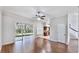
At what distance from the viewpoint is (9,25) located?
2162mm

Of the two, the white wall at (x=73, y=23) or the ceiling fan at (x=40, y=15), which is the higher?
the ceiling fan at (x=40, y=15)

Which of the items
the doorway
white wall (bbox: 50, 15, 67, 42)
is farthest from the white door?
the doorway

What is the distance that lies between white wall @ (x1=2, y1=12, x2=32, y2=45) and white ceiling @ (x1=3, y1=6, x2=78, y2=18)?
114 mm

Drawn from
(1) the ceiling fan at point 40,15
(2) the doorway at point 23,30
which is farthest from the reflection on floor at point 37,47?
(1) the ceiling fan at point 40,15

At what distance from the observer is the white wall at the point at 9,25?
211 centimetres

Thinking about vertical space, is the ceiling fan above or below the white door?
above

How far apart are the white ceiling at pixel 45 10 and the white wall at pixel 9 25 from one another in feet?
0.38

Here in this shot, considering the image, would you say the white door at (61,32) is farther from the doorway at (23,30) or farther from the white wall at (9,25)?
the white wall at (9,25)

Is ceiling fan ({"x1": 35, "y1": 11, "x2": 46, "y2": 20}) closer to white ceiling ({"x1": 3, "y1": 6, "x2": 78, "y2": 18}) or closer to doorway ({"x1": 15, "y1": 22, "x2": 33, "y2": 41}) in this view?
white ceiling ({"x1": 3, "y1": 6, "x2": 78, "y2": 18})

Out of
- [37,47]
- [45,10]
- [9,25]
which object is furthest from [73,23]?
[9,25]

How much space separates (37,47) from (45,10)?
3.08 feet

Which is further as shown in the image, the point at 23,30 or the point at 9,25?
the point at 23,30

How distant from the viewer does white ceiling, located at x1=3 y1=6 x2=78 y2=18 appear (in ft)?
7.01

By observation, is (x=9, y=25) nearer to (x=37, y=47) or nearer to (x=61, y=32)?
(x=37, y=47)
